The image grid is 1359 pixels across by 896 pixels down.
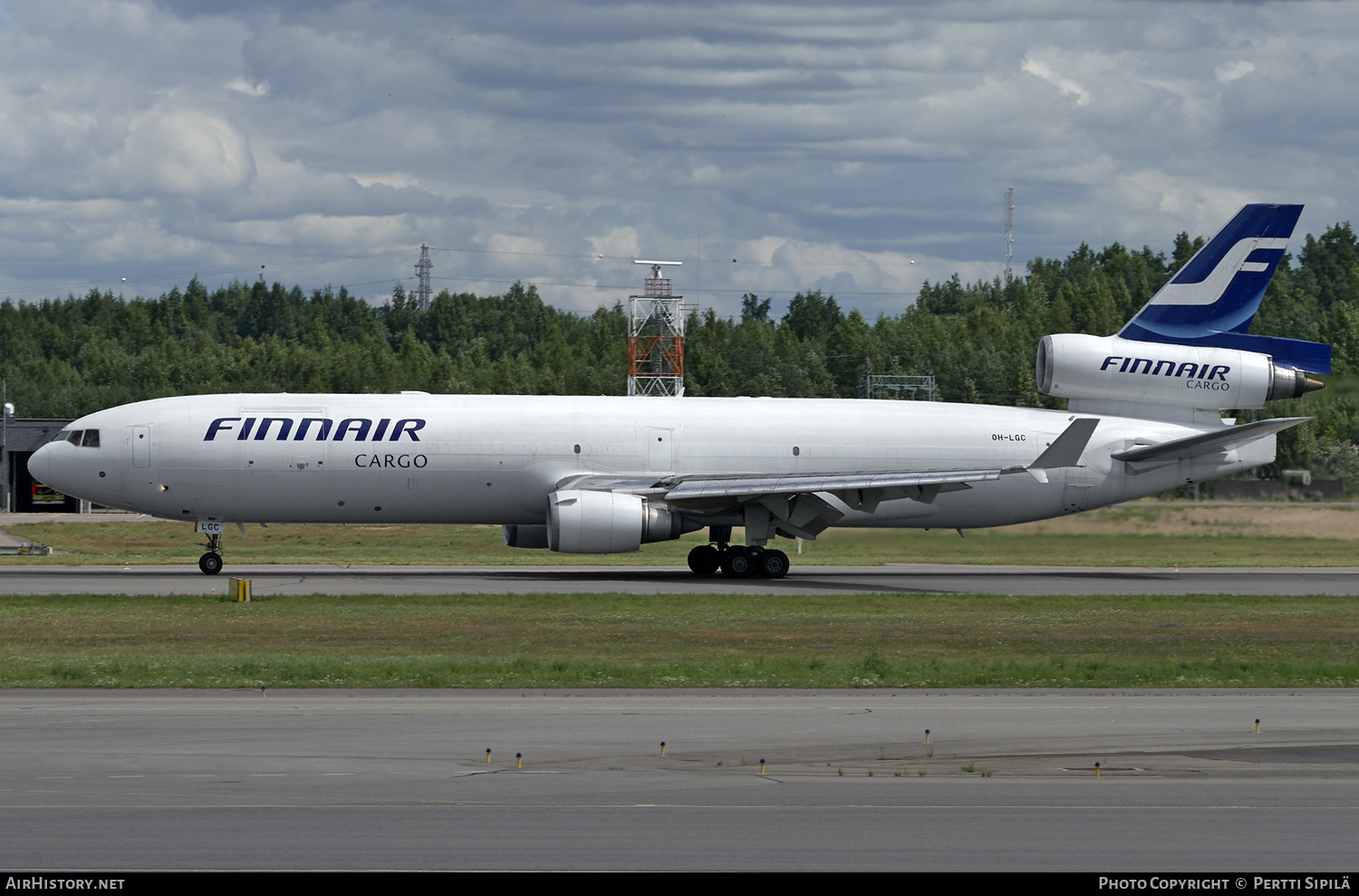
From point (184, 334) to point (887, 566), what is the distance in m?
142

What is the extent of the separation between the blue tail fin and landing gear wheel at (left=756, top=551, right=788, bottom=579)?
43.5 ft

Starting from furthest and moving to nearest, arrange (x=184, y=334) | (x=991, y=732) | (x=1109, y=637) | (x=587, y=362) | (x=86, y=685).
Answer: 1. (x=184, y=334)
2. (x=587, y=362)
3. (x=1109, y=637)
4. (x=86, y=685)
5. (x=991, y=732)

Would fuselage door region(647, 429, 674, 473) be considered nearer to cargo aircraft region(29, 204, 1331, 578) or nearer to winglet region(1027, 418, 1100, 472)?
cargo aircraft region(29, 204, 1331, 578)

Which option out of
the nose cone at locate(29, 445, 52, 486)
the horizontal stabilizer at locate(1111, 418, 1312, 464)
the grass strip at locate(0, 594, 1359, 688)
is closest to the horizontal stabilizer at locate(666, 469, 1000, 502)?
the grass strip at locate(0, 594, 1359, 688)

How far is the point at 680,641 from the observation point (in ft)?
82.9

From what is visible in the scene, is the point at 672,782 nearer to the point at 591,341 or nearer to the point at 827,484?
the point at 827,484

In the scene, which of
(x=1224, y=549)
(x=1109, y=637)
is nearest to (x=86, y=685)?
(x=1109, y=637)

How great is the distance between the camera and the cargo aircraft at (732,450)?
3766 cm

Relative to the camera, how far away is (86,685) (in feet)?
62.8

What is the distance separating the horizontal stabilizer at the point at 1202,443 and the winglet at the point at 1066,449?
5177mm

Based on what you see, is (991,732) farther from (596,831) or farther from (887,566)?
(887,566)

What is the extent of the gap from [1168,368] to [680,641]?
23.1 metres

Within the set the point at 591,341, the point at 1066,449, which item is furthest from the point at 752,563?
the point at 591,341

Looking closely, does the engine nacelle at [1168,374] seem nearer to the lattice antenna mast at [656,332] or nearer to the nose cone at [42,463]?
the nose cone at [42,463]
